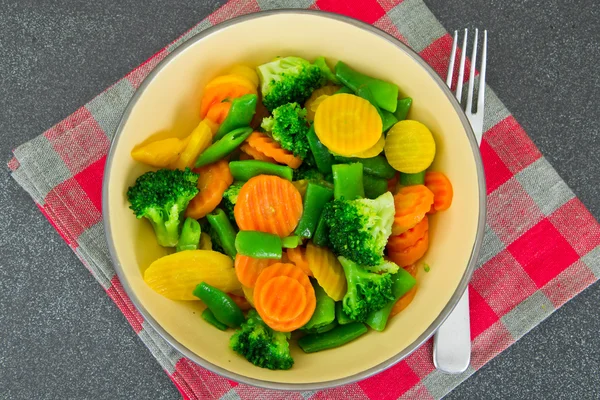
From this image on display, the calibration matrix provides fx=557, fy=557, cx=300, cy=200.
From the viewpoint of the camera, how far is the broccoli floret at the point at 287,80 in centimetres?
140

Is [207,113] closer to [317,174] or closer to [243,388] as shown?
[317,174]

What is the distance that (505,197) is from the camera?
175 centimetres

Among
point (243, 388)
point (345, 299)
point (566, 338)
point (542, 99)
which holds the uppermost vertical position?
point (345, 299)

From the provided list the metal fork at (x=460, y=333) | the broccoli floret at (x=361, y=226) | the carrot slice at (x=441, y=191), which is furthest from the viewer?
the metal fork at (x=460, y=333)

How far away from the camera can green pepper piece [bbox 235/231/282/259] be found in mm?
1272

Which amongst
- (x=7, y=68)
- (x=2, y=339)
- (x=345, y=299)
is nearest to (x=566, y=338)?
(x=345, y=299)

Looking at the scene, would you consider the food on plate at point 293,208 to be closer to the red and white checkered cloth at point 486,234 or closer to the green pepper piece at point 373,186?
the green pepper piece at point 373,186

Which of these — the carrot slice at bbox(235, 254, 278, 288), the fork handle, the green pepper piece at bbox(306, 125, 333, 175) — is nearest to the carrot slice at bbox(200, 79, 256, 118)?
the green pepper piece at bbox(306, 125, 333, 175)

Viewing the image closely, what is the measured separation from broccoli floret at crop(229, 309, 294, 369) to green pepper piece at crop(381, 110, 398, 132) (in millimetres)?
566

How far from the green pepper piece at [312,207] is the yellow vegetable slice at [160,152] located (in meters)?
0.35

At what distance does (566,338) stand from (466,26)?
1066 millimetres

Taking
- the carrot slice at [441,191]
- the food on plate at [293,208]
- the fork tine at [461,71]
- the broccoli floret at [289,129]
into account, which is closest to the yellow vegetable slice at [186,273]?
the food on plate at [293,208]

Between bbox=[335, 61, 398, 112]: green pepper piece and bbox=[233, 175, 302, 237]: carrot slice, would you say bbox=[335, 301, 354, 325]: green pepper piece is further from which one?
bbox=[335, 61, 398, 112]: green pepper piece

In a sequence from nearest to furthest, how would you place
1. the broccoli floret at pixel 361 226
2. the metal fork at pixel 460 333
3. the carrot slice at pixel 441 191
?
the broccoli floret at pixel 361 226
the carrot slice at pixel 441 191
the metal fork at pixel 460 333
